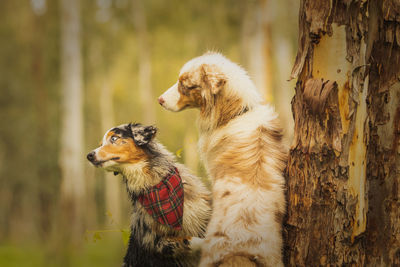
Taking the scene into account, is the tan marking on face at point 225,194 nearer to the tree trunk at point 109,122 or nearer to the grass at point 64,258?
the grass at point 64,258

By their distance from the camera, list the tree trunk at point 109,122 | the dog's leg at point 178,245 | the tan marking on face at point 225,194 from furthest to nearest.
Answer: the tree trunk at point 109,122
the dog's leg at point 178,245
the tan marking on face at point 225,194

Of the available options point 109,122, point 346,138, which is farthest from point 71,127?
point 109,122

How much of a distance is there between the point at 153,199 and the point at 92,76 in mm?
21091

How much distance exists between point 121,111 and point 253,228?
2508cm

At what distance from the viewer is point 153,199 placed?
3.22 m

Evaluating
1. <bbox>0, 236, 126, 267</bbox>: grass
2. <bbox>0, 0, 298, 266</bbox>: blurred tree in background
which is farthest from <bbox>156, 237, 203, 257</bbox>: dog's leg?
<bbox>0, 236, 126, 267</bbox>: grass

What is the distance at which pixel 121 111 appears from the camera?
27.0 meters

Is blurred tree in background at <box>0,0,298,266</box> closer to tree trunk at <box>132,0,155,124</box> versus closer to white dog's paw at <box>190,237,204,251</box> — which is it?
tree trunk at <box>132,0,155,124</box>

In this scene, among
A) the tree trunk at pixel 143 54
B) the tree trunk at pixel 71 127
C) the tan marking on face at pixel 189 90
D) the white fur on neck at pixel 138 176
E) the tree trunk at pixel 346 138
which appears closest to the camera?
the tree trunk at pixel 346 138

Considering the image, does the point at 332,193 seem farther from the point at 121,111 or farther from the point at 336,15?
the point at 121,111

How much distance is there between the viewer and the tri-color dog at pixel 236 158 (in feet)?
8.91

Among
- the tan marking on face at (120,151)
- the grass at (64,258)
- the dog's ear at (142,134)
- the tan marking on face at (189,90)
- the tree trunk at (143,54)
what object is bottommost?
the grass at (64,258)

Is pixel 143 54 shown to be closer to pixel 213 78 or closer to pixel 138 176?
pixel 213 78

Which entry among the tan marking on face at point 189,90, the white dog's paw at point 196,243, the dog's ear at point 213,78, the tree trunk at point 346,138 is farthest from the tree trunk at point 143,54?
the tree trunk at point 346,138
